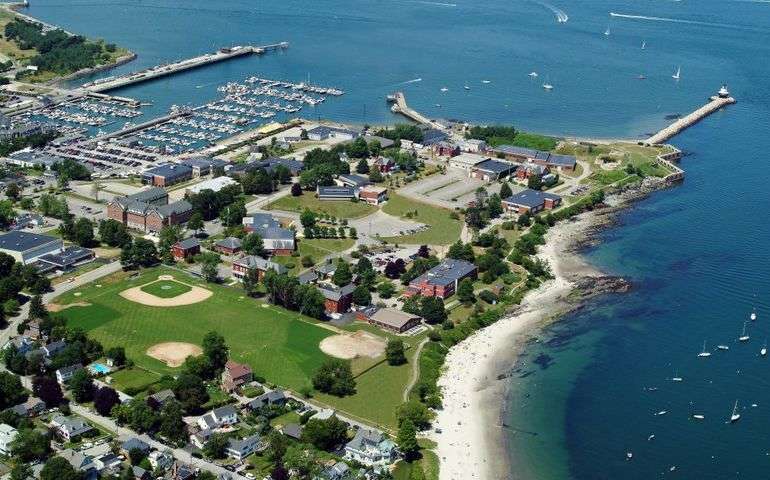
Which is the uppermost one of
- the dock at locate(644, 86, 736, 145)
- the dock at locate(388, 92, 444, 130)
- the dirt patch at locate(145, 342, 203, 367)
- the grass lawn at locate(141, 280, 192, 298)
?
the dock at locate(644, 86, 736, 145)

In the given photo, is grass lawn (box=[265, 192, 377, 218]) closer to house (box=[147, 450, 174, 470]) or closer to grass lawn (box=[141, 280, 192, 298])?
grass lawn (box=[141, 280, 192, 298])

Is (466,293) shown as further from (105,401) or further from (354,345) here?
(105,401)

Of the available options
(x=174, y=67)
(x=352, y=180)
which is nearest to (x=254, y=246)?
(x=352, y=180)

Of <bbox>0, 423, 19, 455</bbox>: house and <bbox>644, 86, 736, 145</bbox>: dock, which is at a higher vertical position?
<bbox>644, 86, 736, 145</bbox>: dock

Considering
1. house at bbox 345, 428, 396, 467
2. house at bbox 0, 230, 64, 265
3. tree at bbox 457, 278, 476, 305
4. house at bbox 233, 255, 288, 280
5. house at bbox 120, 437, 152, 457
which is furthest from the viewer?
house at bbox 0, 230, 64, 265

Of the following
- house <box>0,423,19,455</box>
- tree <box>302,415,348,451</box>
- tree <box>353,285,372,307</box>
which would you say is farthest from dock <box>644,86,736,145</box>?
house <box>0,423,19,455</box>
